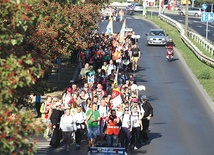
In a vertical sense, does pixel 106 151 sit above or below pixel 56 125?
above

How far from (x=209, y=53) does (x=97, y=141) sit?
29.1 m

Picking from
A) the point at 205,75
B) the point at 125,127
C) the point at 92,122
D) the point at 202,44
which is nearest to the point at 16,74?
the point at 92,122

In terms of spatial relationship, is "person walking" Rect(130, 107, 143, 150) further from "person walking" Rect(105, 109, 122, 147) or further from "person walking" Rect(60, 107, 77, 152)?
"person walking" Rect(60, 107, 77, 152)

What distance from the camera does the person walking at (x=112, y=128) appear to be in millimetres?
22734

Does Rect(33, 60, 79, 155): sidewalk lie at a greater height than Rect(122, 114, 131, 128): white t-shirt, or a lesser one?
lesser

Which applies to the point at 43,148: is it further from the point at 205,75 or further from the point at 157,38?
the point at 157,38

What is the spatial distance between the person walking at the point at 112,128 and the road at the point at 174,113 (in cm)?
81

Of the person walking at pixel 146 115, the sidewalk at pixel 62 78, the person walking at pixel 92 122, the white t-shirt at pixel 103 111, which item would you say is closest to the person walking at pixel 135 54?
the sidewalk at pixel 62 78

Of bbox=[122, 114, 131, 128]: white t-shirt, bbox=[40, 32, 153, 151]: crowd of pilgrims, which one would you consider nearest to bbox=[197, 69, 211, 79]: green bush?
bbox=[40, 32, 153, 151]: crowd of pilgrims

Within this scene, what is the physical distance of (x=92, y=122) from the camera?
909 inches

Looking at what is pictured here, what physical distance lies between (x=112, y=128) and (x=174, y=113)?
25.9ft

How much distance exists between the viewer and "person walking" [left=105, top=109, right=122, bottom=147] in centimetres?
2273

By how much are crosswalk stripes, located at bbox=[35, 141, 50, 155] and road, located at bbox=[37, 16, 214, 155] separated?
115mm

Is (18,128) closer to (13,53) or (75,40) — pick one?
(13,53)
